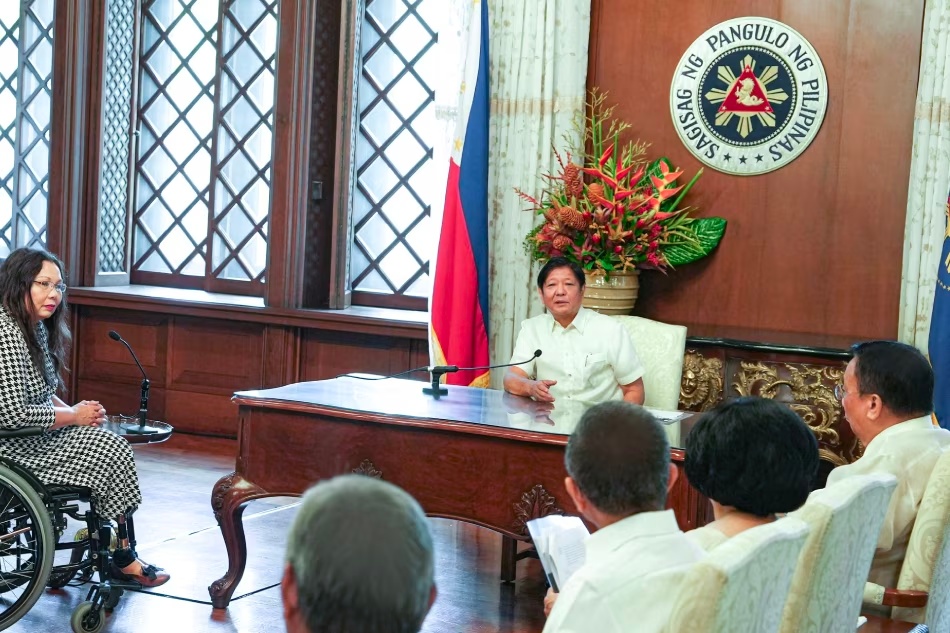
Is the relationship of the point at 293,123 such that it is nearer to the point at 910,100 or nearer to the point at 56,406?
the point at 56,406

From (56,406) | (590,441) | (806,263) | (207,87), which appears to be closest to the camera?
(590,441)

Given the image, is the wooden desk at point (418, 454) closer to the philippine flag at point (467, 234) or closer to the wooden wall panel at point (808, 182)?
the philippine flag at point (467, 234)

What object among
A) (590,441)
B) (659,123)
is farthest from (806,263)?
(590,441)

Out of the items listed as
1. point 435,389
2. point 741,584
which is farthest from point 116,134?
point 741,584

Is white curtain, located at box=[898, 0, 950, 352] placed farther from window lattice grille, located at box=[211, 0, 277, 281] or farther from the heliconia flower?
window lattice grille, located at box=[211, 0, 277, 281]

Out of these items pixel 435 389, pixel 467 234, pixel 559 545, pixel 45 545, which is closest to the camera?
Answer: pixel 559 545

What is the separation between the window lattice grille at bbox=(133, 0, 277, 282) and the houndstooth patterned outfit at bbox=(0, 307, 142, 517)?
2.87 meters

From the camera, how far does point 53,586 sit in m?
3.47

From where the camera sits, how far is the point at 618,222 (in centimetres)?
468

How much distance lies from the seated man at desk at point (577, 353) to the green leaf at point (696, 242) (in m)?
0.94

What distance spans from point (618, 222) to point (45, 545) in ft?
8.41

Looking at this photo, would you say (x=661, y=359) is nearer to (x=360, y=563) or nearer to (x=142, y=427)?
(x=142, y=427)

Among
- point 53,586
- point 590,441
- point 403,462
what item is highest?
point 590,441

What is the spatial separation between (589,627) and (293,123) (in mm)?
4621
